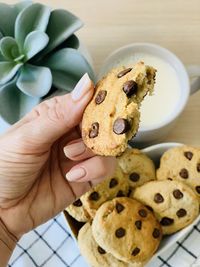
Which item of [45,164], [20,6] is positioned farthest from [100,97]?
[20,6]

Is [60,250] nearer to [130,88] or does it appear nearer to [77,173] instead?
[77,173]

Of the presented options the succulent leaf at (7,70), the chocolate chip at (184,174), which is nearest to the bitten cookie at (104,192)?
the chocolate chip at (184,174)

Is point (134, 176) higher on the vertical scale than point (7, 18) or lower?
lower

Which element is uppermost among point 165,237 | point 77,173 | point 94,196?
point 77,173

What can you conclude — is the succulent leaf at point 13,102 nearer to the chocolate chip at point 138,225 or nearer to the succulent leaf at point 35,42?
the succulent leaf at point 35,42

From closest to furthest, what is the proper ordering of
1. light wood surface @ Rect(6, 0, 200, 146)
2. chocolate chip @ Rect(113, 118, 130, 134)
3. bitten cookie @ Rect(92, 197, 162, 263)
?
chocolate chip @ Rect(113, 118, 130, 134)
bitten cookie @ Rect(92, 197, 162, 263)
light wood surface @ Rect(6, 0, 200, 146)

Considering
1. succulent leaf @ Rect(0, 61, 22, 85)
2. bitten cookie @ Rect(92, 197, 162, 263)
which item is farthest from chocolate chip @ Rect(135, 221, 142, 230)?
succulent leaf @ Rect(0, 61, 22, 85)

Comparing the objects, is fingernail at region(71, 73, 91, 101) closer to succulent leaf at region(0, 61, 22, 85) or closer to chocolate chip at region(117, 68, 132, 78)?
chocolate chip at region(117, 68, 132, 78)
